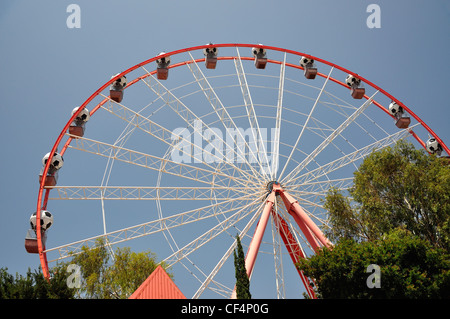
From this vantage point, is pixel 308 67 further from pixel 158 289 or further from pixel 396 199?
pixel 158 289

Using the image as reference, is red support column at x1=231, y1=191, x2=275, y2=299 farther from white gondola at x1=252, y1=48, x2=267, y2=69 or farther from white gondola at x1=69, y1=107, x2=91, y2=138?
white gondola at x1=69, y1=107, x2=91, y2=138

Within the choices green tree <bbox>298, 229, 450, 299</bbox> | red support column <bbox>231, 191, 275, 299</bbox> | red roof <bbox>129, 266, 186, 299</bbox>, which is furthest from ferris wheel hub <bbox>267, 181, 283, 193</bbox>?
red roof <bbox>129, 266, 186, 299</bbox>

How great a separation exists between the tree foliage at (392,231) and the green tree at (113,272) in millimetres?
15579

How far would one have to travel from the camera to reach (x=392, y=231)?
18281mm

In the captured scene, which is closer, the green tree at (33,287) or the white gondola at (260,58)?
the green tree at (33,287)

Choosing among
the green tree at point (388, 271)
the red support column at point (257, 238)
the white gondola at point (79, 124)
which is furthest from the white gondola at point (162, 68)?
the green tree at point (388, 271)

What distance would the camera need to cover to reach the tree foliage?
1494cm

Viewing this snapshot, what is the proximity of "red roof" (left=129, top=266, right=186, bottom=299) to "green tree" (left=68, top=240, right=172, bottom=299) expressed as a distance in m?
11.3

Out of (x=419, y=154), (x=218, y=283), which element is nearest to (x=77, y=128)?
(x=218, y=283)

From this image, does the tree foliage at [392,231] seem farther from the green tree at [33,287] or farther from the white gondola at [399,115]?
the green tree at [33,287]

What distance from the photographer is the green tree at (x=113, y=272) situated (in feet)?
88.6

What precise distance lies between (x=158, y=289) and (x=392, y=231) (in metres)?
12.1

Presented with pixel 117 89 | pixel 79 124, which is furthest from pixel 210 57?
pixel 79 124
